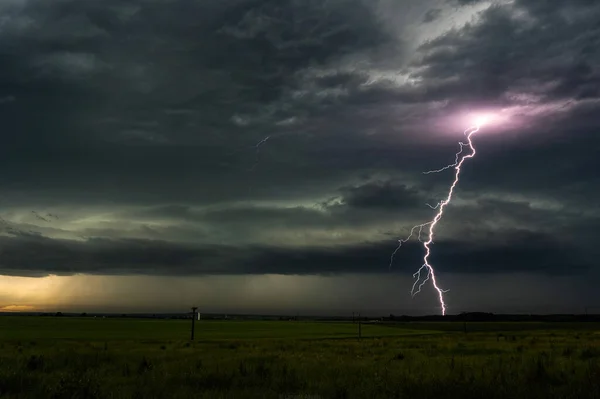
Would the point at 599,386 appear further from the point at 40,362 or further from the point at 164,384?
the point at 40,362

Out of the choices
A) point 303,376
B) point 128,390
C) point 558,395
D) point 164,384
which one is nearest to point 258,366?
point 303,376

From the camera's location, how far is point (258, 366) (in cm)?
1898

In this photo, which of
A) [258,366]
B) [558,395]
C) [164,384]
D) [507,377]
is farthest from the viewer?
[258,366]

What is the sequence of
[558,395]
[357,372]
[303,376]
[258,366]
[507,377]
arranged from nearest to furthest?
[558,395]
[507,377]
[303,376]
[357,372]
[258,366]

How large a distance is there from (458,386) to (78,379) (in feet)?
31.8

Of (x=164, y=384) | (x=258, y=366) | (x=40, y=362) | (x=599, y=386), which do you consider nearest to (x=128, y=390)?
(x=164, y=384)

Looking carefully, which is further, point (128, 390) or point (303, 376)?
point (303, 376)

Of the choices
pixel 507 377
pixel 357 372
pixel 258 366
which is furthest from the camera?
pixel 258 366

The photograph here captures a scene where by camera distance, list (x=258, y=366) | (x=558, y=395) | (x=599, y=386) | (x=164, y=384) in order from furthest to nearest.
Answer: (x=258, y=366), (x=164, y=384), (x=599, y=386), (x=558, y=395)

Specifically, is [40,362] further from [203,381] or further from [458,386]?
[458,386]

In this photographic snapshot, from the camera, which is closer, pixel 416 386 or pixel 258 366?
pixel 416 386

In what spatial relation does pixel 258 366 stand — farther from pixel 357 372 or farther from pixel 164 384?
pixel 164 384

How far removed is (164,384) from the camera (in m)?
14.1

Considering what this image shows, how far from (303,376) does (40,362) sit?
10709 millimetres
